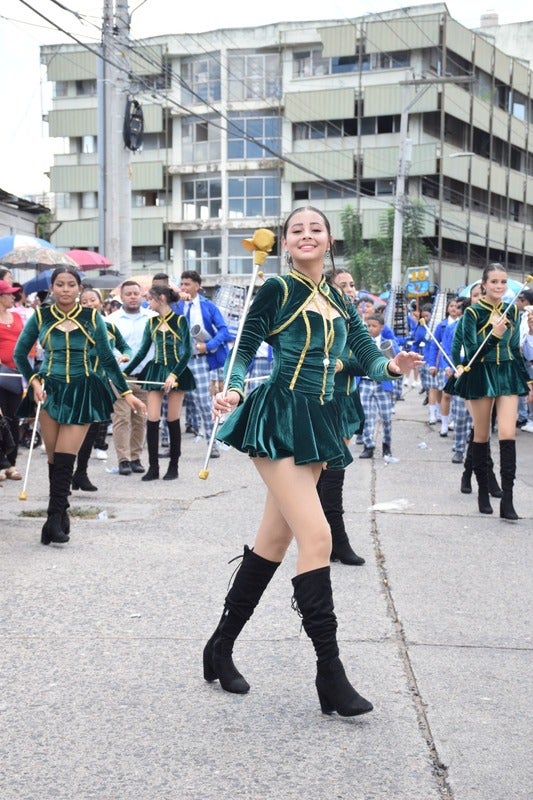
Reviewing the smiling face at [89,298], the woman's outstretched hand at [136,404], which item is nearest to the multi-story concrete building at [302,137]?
the smiling face at [89,298]

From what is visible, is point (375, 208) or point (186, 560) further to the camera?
point (375, 208)

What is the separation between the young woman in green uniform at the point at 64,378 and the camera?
24.3 feet

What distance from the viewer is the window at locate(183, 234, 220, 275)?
55344 millimetres

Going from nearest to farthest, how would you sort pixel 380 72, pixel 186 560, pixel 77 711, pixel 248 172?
1. pixel 77 711
2. pixel 186 560
3. pixel 380 72
4. pixel 248 172

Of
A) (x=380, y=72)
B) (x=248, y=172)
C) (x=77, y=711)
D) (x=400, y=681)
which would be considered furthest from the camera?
(x=248, y=172)

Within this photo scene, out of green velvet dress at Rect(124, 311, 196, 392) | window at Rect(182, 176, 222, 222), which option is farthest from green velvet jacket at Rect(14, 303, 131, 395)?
window at Rect(182, 176, 222, 222)

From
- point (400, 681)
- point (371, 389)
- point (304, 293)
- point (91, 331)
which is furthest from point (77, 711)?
point (371, 389)

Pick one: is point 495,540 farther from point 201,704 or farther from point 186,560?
point 201,704

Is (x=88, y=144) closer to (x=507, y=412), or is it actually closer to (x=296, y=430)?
(x=507, y=412)

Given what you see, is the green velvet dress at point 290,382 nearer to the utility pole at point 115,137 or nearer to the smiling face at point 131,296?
the smiling face at point 131,296

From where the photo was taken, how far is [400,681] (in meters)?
4.55

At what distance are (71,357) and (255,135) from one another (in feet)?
159

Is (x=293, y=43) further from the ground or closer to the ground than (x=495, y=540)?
further from the ground

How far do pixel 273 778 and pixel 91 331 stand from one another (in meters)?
4.69
